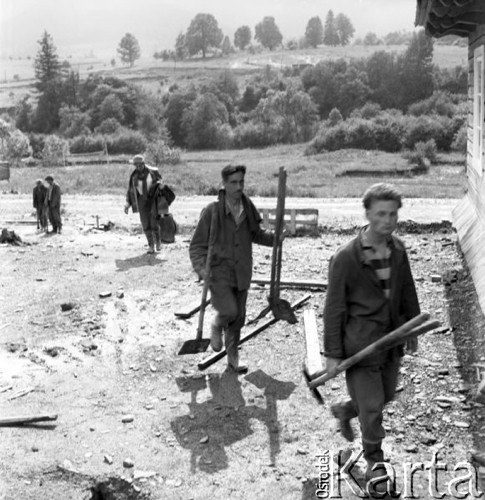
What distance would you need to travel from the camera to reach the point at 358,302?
3805 millimetres

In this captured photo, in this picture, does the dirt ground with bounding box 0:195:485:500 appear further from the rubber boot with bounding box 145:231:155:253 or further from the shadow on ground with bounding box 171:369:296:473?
the rubber boot with bounding box 145:231:155:253

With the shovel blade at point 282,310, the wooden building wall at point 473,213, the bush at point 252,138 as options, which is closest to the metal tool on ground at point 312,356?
the shovel blade at point 282,310

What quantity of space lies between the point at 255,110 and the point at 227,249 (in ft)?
261

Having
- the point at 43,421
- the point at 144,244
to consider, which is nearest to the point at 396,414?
the point at 43,421

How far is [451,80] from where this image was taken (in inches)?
3720

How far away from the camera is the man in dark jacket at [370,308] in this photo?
3.74m

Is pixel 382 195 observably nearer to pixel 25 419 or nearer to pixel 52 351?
pixel 25 419

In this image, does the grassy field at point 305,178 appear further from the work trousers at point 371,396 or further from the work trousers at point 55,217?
the work trousers at point 371,396

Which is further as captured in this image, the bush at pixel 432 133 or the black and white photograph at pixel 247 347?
the bush at pixel 432 133

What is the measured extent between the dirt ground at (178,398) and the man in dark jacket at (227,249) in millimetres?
644

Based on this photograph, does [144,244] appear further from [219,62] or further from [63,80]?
[219,62]

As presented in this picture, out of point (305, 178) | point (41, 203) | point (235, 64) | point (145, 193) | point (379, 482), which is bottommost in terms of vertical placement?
point (305, 178)

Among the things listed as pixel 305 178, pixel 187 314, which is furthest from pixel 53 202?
pixel 305 178

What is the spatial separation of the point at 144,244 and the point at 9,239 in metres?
2.69
